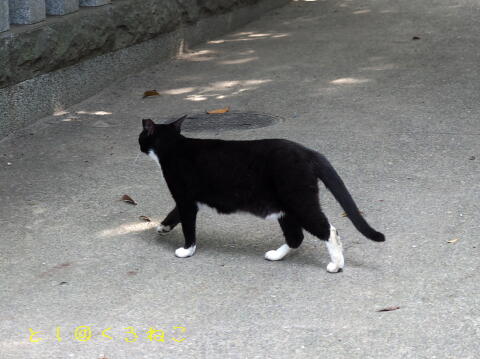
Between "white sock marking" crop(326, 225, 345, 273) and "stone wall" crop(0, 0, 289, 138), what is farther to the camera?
"stone wall" crop(0, 0, 289, 138)

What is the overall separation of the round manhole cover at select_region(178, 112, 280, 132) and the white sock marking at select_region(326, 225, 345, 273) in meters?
3.00

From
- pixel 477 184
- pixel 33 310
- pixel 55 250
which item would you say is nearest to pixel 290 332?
pixel 33 310

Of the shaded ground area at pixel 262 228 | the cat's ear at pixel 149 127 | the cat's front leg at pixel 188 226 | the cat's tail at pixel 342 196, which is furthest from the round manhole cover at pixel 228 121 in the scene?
the cat's tail at pixel 342 196

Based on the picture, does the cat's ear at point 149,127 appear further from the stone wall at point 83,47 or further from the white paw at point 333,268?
the stone wall at point 83,47

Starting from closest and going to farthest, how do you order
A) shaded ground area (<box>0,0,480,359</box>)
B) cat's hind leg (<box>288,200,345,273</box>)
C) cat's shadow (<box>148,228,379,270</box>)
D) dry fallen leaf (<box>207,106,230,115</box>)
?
shaded ground area (<box>0,0,480,359</box>) < cat's hind leg (<box>288,200,345,273</box>) < cat's shadow (<box>148,228,379,270</box>) < dry fallen leaf (<box>207,106,230,115</box>)

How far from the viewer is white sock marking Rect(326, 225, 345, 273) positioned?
508 cm

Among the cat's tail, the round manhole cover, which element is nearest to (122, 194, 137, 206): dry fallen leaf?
the round manhole cover

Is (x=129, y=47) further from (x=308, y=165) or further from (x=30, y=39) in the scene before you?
(x=308, y=165)

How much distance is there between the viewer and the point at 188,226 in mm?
5379

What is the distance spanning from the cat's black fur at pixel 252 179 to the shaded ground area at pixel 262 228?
311 mm

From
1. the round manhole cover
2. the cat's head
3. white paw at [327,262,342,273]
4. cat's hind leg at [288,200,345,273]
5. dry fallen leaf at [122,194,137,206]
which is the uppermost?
the cat's head

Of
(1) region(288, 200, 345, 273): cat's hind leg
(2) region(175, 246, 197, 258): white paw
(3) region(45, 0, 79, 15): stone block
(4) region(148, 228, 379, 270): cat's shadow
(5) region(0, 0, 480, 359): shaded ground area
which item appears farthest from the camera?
(3) region(45, 0, 79, 15): stone block

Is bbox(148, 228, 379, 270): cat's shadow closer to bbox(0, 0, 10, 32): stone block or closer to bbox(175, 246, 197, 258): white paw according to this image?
bbox(175, 246, 197, 258): white paw

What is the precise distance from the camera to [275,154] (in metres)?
5.08
